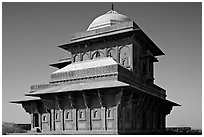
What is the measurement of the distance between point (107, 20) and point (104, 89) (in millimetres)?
10502

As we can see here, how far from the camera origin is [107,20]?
2844 cm

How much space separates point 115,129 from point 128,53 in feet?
26.2

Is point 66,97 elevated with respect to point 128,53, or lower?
lower

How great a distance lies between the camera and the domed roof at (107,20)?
28.2m

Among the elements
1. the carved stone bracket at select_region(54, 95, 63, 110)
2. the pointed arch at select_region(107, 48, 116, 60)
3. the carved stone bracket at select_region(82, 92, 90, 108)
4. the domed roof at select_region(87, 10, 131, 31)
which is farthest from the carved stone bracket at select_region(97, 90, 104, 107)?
the domed roof at select_region(87, 10, 131, 31)

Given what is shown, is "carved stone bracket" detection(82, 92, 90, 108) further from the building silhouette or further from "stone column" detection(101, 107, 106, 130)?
"stone column" detection(101, 107, 106, 130)

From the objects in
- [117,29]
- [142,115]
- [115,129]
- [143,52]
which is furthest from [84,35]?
[115,129]

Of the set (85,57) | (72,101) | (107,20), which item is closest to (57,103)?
(72,101)

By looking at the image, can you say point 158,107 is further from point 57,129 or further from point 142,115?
point 57,129

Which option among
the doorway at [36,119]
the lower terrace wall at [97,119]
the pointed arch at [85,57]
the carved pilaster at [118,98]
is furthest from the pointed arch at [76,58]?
the carved pilaster at [118,98]

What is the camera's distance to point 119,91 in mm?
19625

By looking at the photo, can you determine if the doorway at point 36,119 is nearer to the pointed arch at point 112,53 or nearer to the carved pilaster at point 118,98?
the pointed arch at point 112,53

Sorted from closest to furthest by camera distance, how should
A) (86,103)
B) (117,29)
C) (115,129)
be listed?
(115,129), (86,103), (117,29)

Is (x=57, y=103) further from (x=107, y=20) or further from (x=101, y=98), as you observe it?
(x=107, y=20)
